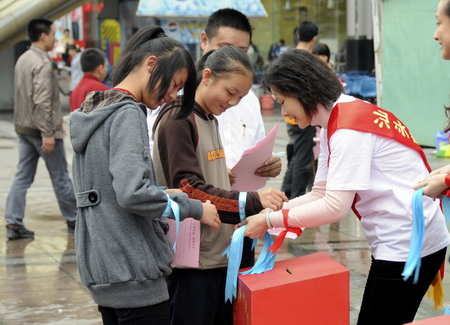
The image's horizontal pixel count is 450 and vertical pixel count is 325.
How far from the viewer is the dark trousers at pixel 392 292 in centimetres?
309

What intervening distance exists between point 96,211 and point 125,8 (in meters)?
26.3

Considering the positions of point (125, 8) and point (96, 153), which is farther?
point (125, 8)

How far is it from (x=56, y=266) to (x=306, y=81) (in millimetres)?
3856

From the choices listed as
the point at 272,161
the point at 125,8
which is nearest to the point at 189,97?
the point at 272,161

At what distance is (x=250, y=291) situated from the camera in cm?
294

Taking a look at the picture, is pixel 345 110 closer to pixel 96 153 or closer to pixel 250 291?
pixel 250 291

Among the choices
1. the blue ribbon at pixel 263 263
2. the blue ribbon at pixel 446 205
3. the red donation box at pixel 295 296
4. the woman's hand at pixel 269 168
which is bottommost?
the red donation box at pixel 295 296

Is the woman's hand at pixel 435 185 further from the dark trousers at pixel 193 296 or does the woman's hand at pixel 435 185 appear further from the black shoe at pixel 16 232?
the black shoe at pixel 16 232

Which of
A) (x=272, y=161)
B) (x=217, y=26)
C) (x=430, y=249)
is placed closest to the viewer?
(x=430, y=249)

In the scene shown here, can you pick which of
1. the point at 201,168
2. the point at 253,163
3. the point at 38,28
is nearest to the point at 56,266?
the point at 38,28

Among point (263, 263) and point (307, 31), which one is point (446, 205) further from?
point (307, 31)

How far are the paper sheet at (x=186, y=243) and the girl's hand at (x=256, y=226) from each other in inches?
7.9

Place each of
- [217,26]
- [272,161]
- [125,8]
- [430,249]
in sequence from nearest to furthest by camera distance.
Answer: [430,249] → [272,161] → [217,26] → [125,8]

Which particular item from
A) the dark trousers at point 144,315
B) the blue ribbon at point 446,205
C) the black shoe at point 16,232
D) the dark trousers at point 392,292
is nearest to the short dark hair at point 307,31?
the black shoe at point 16,232
